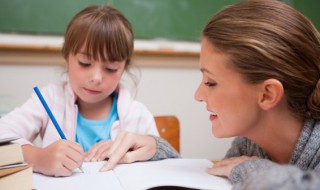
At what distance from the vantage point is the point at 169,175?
663 millimetres

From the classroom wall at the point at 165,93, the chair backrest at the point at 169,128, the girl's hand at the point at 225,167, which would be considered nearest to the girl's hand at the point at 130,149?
the girl's hand at the point at 225,167

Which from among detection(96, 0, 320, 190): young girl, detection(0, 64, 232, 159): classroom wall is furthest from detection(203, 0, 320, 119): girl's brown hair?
detection(0, 64, 232, 159): classroom wall

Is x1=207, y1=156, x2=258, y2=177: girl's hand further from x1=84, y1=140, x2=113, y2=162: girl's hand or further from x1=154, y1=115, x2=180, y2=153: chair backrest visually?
x1=154, y1=115, x2=180, y2=153: chair backrest

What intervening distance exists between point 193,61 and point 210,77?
55.5 inches

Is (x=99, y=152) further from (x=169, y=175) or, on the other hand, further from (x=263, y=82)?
(x=263, y=82)

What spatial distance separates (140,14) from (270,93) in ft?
4.64

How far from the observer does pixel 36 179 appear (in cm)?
67

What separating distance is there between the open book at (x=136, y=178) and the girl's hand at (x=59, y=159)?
2 centimetres

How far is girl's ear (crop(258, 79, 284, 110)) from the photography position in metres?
0.71

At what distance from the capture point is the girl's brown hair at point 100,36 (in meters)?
1.09

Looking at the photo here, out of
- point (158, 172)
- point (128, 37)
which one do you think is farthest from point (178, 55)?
point (158, 172)

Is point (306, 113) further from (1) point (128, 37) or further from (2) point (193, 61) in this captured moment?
(2) point (193, 61)

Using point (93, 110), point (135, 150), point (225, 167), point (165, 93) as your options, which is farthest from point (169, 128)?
point (165, 93)

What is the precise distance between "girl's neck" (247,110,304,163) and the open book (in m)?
0.16
